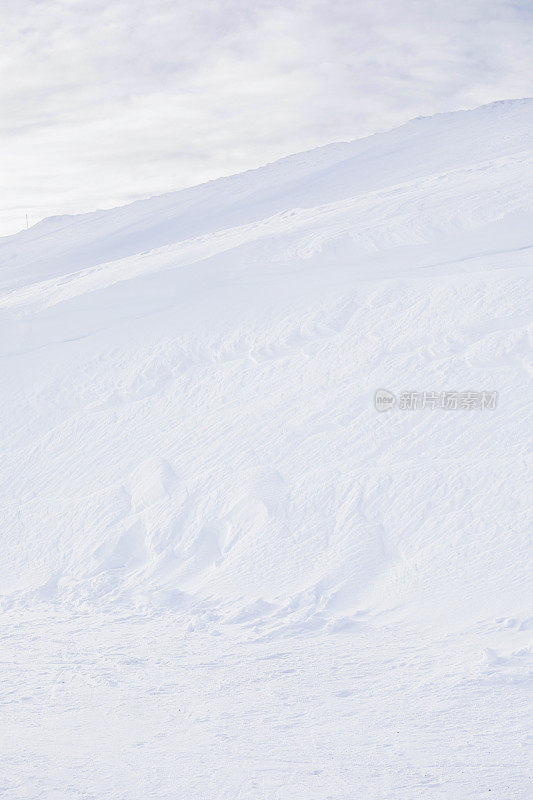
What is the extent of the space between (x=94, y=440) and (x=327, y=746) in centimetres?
491

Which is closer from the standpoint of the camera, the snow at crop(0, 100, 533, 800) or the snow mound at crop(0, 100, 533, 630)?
the snow at crop(0, 100, 533, 800)

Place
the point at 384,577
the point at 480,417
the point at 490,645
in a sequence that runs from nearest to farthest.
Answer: the point at 490,645 < the point at 384,577 < the point at 480,417

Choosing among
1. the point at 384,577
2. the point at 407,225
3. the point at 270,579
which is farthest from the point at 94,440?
the point at 407,225

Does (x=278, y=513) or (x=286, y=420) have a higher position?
(x=286, y=420)

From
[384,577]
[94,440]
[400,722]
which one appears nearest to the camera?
[400,722]

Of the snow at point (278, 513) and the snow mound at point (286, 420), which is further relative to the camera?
the snow mound at point (286, 420)

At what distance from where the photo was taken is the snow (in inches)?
167

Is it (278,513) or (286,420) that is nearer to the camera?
(278,513)

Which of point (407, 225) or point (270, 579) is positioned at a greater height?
point (407, 225)

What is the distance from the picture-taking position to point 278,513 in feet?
22.6

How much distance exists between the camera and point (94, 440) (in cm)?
842

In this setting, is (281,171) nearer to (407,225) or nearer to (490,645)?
(407,225)

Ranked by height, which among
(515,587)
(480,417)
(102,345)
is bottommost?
(515,587)

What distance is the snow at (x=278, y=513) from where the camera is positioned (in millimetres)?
4250
